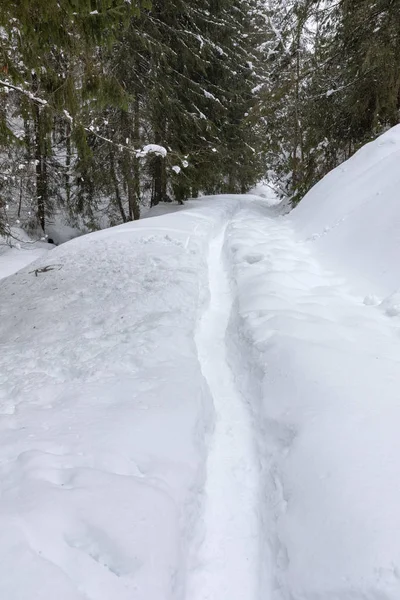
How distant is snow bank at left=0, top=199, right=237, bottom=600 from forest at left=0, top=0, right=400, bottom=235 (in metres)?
2.50

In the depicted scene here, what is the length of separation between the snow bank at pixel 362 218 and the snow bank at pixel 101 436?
8.37 feet

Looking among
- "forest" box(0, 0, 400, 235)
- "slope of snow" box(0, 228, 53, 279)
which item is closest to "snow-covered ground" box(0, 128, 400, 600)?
"forest" box(0, 0, 400, 235)

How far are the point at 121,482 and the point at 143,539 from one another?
0.41 m

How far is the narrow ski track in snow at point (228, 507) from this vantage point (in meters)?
2.15

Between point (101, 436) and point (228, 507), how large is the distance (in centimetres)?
108

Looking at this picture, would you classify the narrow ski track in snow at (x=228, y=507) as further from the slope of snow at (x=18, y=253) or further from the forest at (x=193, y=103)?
the slope of snow at (x=18, y=253)

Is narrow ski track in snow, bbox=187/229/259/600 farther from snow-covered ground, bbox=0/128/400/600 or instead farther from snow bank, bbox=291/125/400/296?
snow bank, bbox=291/125/400/296

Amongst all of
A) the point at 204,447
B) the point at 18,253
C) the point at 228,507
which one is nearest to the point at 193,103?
the point at 18,253

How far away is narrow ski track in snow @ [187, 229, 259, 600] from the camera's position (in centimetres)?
215

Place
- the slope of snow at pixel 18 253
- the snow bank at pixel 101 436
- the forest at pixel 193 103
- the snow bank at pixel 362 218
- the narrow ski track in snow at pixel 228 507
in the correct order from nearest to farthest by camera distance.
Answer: the snow bank at pixel 101 436 → the narrow ski track in snow at pixel 228 507 → the snow bank at pixel 362 218 → the forest at pixel 193 103 → the slope of snow at pixel 18 253

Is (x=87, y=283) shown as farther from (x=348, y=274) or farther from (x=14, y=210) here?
(x=14, y=210)

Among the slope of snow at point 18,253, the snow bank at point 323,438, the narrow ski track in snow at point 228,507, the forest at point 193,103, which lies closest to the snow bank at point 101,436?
the narrow ski track in snow at point 228,507

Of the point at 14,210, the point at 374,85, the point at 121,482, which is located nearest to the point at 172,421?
the point at 121,482

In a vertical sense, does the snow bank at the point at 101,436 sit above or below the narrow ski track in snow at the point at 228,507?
above
